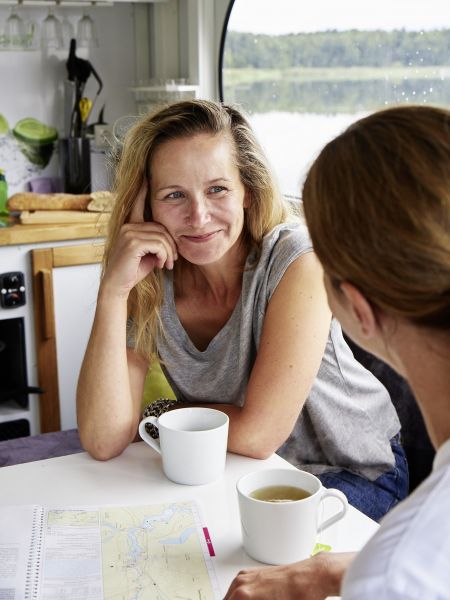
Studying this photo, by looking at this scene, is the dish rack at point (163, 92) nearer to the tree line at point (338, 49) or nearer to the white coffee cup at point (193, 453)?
the tree line at point (338, 49)

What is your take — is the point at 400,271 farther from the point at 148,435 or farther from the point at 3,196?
the point at 3,196

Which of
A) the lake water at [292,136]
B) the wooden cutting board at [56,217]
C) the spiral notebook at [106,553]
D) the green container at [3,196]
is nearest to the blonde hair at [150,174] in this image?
the spiral notebook at [106,553]

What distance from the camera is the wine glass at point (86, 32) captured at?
309 centimetres

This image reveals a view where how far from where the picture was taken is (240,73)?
2.95 m

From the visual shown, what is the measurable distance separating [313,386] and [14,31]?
2078 mm

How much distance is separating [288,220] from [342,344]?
280 millimetres

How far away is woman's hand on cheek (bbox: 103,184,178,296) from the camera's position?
154 cm

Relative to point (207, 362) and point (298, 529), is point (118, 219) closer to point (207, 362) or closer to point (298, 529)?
point (207, 362)

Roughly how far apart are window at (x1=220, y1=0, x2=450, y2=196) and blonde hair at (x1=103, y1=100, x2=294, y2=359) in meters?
0.37

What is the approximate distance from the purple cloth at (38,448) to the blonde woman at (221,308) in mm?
581

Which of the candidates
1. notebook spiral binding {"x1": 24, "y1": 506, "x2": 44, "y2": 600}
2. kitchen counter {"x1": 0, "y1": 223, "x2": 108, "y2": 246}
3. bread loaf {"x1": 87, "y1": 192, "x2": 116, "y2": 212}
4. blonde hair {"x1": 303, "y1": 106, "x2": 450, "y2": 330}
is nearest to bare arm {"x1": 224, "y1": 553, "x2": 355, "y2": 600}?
notebook spiral binding {"x1": 24, "y1": 506, "x2": 44, "y2": 600}

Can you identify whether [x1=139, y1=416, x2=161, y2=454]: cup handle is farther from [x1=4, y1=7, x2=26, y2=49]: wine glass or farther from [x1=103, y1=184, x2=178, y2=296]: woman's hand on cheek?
[x1=4, y1=7, x2=26, y2=49]: wine glass

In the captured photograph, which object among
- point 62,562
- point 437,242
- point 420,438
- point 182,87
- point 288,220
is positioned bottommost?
point 420,438

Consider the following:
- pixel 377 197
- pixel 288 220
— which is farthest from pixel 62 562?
pixel 288 220
